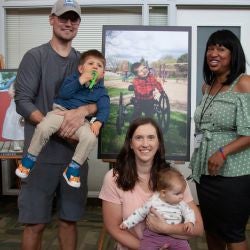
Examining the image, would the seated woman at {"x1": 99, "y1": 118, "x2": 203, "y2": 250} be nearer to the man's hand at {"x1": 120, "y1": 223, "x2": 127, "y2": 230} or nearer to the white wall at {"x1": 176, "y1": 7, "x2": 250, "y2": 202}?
the man's hand at {"x1": 120, "y1": 223, "x2": 127, "y2": 230}

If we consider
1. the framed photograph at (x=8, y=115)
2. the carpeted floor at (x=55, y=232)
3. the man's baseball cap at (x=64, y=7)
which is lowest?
the carpeted floor at (x=55, y=232)

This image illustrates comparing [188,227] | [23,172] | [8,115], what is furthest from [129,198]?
[8,115]

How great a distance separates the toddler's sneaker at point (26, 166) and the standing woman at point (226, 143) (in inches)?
34.6

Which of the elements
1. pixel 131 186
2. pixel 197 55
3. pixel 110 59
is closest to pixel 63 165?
pixel 131 186

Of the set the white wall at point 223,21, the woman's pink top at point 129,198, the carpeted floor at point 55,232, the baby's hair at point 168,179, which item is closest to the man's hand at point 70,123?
the woman's pink top at point 129,198

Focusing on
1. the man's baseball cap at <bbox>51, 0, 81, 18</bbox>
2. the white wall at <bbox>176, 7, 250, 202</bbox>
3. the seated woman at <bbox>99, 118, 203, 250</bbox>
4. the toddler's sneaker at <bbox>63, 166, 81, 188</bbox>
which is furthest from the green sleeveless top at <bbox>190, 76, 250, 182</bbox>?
the white wall at <bbox>176, 7, 250, 202</bbox>

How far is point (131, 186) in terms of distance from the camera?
1.69m

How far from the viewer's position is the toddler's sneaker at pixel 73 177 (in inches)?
73.0

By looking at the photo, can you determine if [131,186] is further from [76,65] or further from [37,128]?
[76,65]

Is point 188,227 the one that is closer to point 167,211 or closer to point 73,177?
point 167,211

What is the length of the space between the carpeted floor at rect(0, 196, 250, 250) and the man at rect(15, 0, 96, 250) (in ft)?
3.14

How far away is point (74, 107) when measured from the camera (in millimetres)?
1956

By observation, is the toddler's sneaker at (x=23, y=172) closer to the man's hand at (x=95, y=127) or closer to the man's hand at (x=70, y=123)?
the man's hand at (x=70, y=123)

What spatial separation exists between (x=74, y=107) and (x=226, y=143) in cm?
81
